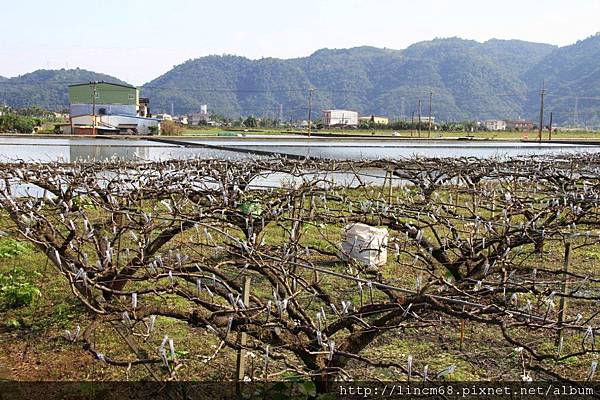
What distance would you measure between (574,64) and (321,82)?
6216cm

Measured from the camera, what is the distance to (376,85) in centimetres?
13825

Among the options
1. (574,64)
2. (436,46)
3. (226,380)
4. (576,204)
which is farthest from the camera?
(436,46)

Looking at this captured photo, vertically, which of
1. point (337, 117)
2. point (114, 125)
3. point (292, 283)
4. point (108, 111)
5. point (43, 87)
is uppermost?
point (43, 87)

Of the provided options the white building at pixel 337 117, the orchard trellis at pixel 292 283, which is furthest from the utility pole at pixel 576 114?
the orchard trellis at pixel 292 283

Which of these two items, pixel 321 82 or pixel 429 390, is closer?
pixel 429 390

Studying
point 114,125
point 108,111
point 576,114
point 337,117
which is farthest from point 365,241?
point 576,114

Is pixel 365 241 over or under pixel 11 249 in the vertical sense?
over

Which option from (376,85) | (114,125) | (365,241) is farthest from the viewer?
(376,85)

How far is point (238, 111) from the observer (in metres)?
125

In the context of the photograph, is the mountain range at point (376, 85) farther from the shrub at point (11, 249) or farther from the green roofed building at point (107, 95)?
the shrub at point (11, 249)

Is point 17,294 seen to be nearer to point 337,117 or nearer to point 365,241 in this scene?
point 365,241

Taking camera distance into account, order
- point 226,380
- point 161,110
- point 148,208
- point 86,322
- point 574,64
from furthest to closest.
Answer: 1. point 574,64
2. point 161,110
3. point 148,208
4. point 86,322
5. point 226,380

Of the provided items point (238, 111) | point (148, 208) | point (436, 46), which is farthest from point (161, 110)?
point (148, 208)

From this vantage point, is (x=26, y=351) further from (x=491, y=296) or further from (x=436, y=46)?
(x=436, y=46)
